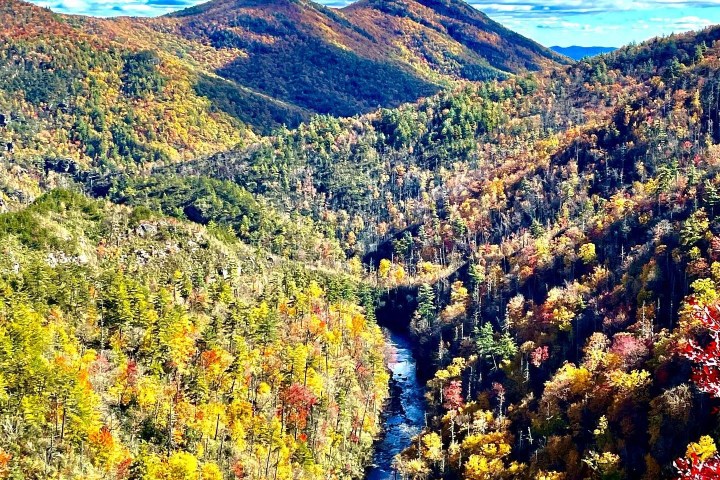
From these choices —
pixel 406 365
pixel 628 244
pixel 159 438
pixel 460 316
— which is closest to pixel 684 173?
pixel 628 244

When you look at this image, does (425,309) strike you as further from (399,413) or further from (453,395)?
(453,395)

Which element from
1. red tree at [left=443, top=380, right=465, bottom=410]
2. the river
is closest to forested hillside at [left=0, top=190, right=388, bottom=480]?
the river

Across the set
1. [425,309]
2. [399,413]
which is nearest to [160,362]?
[399,413]

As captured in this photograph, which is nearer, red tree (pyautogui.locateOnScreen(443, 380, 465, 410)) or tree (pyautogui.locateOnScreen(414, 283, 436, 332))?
red tree (pyautogui.locateOnScreen(443, 380, 465, 410))

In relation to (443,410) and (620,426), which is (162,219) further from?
(620,426)

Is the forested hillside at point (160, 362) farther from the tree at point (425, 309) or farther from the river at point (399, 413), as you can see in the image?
the tree at point (425, 309)

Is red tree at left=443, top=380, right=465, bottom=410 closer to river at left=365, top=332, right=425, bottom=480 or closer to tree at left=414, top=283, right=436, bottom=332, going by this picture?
river at left=365, top=332, right=425, bottom=480

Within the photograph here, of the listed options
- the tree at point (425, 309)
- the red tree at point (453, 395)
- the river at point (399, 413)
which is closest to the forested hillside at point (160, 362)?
the river at point (399, 413)

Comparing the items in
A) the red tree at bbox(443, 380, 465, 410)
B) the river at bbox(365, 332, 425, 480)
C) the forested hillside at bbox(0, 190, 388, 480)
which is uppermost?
the forested hillside at bbox(0, 190, 388, 480)
